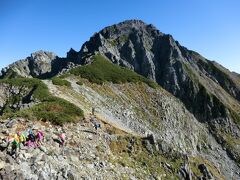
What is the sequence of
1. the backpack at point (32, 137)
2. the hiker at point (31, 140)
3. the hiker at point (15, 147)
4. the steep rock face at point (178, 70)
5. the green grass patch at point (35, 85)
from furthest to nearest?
the steep rock face at point (178, 70) → the green grass patch at point (35, 85) → the backpack at point (32, 137) → the hiker at point (31, 140) → the hiker at point (15, 147)

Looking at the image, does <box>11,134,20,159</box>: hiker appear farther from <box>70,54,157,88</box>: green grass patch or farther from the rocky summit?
<box>70,54,157,88</box>: green grass patch

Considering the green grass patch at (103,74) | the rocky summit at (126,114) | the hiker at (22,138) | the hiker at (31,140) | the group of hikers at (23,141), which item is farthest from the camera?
the green grass patch at (103,74)

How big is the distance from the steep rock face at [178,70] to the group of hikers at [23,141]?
6344cm

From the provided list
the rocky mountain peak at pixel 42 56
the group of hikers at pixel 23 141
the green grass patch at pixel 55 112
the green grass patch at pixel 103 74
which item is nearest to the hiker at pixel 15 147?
the group of hikers at pixel 23 141

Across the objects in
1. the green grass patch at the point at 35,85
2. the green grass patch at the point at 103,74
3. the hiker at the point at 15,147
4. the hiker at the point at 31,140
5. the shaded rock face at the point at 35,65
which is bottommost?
the hiker at the point at 15,147

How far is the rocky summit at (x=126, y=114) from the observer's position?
2983cm

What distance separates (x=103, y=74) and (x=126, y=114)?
19.1m

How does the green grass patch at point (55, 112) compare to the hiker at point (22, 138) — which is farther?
the green grass patch at point (55, 112)

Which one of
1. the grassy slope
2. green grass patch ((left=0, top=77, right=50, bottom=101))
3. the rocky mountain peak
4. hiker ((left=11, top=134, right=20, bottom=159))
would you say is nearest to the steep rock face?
green grass patch ((left=0, top=77, right=50, bottom=101))

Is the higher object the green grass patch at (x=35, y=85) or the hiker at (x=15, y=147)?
the green grass patch at (x=35, y=85)

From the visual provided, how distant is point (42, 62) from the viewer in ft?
582

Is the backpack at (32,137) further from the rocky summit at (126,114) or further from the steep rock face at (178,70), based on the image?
the steep rock face at (178,70)

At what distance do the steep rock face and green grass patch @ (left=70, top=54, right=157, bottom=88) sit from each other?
9176 mm

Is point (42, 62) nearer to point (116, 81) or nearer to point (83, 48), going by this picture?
point (83, 48)
